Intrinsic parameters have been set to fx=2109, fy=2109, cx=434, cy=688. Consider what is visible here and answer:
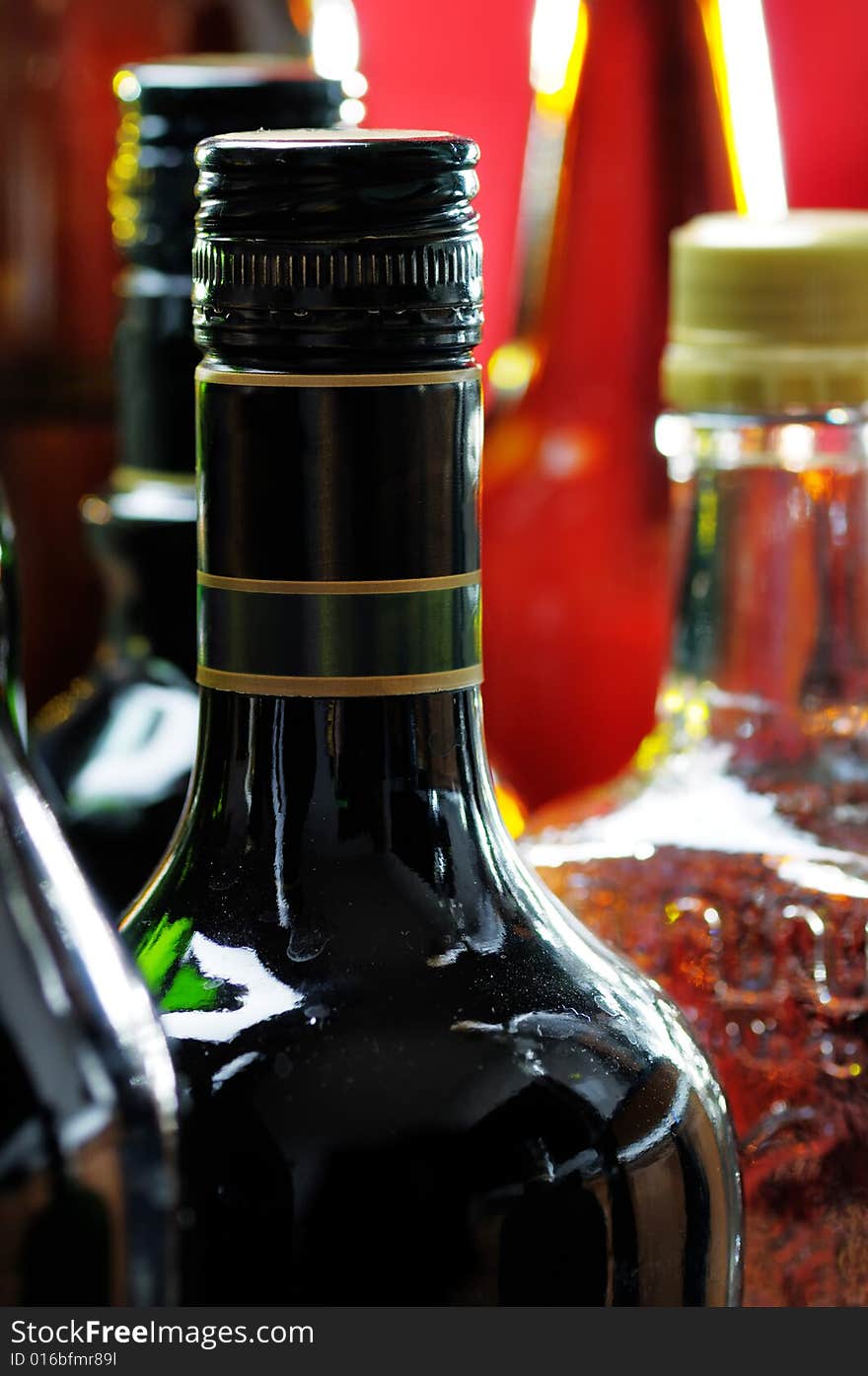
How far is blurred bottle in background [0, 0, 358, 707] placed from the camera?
1.99ft

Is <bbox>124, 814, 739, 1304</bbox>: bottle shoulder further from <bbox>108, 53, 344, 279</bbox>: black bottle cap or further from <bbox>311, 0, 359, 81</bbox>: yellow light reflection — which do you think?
<bbox>311, 0, 359, 81</bbox>: yellow light reflection

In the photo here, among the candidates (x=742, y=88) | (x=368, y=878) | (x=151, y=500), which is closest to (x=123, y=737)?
(x=151, y=500)

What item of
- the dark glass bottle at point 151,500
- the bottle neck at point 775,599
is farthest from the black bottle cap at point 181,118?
the bottle neck at point 775,599

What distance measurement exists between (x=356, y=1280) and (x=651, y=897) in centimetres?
17

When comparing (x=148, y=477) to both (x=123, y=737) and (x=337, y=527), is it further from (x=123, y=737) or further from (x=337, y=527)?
(x=337, y=527)

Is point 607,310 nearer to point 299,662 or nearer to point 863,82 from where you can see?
point 299,662

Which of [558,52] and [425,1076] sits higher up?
[558,52]

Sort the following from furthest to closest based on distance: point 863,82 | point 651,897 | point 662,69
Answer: point 863,82 < point 662,69 < point 651,897

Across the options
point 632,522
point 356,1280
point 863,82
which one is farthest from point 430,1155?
point 863,82

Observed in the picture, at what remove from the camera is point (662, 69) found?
57cm

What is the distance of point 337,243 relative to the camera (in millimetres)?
282

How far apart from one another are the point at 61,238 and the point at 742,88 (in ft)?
0.68

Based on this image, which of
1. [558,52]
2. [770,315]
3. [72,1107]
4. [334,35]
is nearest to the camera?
[72,1107]

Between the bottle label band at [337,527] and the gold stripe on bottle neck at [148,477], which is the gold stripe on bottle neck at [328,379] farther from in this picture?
the gold stripe on bottle neck at [148,477]
